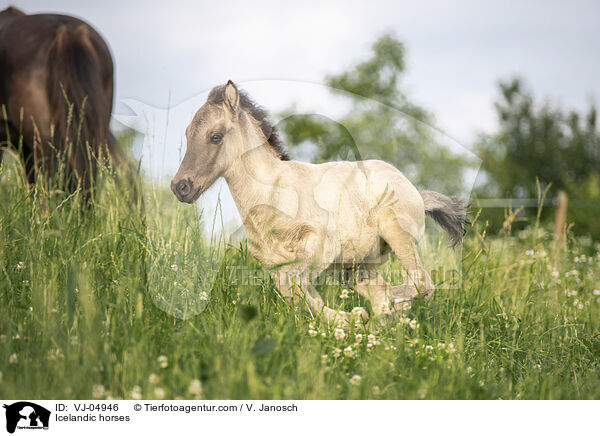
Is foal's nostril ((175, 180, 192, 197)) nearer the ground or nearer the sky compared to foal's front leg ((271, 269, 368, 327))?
nearer the sky

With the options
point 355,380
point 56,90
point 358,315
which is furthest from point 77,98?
point 355,380

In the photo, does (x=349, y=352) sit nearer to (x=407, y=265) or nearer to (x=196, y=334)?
(x=407, y=265)

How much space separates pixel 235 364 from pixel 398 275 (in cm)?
146

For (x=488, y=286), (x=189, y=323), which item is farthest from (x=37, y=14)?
(x=488, y=286)

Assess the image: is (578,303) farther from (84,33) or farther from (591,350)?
(84,33)

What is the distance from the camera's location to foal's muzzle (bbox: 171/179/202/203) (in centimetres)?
228

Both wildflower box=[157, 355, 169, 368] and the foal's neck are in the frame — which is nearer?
wildflower box=[157, 355, 169, 368]

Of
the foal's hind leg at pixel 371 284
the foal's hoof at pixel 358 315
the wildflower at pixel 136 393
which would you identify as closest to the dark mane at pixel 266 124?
the foal's hind leg at pixel 371 284

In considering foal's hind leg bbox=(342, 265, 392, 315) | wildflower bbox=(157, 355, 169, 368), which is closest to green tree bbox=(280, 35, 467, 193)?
foal's hind leg bbox=(342, 265, 392, 315)
